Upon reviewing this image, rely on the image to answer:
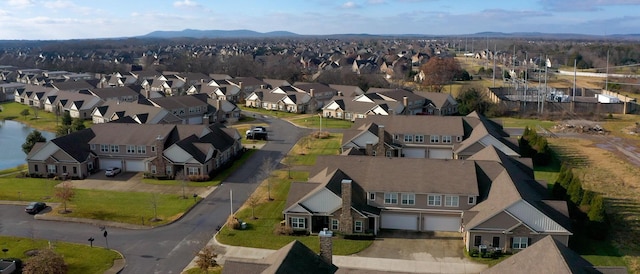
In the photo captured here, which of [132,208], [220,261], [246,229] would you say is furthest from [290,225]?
[132,208]

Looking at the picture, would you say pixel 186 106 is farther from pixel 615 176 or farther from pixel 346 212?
pixel 615 176

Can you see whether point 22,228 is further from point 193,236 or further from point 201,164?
point 201,164

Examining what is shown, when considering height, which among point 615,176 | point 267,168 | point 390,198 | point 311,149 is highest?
point 390,198

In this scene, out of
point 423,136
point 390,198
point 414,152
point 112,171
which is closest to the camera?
point 390,198

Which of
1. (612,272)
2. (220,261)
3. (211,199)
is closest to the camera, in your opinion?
(612,272)

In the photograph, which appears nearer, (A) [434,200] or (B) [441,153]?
(A) [434,200]

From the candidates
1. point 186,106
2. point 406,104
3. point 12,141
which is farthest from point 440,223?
point 12,141
